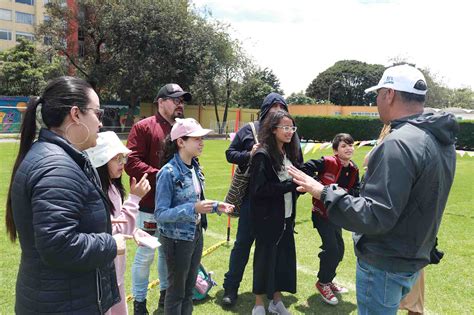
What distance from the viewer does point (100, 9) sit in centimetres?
3503

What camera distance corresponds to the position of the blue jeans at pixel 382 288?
2.41 metres

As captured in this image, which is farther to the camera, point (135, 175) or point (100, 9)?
point (100, 9)

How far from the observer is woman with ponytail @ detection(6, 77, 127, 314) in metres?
1.79

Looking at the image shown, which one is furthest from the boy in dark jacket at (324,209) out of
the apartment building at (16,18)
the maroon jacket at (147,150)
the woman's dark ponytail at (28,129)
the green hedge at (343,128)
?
the apartment building at (16,18)

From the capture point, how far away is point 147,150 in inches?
159

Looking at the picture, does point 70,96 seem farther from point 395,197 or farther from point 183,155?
point 395,197

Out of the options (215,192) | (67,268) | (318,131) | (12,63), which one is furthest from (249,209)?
(12,63)

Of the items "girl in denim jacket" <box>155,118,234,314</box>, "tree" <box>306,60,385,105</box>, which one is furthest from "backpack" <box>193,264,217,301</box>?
"tree" <box>306,60,385,105</box>

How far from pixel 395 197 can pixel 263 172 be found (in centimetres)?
172

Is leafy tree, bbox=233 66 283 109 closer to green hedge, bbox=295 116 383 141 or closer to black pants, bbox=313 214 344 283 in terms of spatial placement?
green hedge, bbox=295 116 383 141

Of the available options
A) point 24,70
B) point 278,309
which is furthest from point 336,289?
point 24,70

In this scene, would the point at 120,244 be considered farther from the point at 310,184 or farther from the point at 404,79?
the point at 404,79

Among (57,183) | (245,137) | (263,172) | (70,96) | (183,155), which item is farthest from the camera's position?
(245,137)

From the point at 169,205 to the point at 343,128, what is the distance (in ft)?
102
